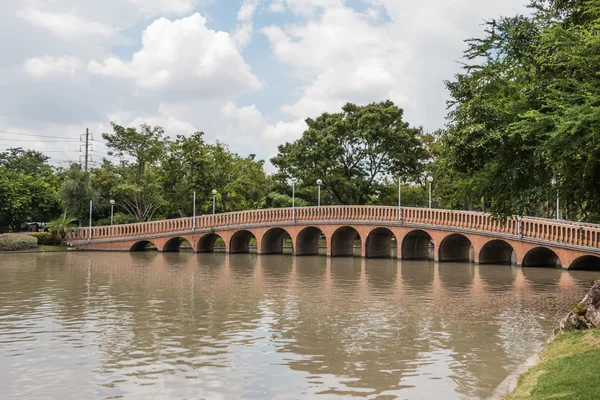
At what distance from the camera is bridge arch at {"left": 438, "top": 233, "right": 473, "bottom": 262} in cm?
3547

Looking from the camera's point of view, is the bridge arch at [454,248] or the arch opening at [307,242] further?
the arch opening at [307,242]

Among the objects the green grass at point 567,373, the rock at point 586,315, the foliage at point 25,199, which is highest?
the foliage at point 25,199

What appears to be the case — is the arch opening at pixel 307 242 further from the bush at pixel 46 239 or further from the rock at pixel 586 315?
the rock at pixel 586 315

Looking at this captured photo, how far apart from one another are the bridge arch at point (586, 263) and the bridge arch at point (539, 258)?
2042 millimetres

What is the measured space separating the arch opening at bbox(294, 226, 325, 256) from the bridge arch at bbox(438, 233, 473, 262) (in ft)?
30.7

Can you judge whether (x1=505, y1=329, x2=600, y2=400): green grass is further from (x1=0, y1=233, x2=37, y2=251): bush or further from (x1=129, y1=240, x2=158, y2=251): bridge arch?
(x1=129, y1=240, x2=158, y2=251): bridge arch

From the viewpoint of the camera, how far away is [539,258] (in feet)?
107

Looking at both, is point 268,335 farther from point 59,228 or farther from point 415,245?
point 59,228

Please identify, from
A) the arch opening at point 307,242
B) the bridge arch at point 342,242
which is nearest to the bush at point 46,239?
the arch opening at point 307,242

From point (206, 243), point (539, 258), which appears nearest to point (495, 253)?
point (539, 258)

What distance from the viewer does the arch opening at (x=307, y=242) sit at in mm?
41188

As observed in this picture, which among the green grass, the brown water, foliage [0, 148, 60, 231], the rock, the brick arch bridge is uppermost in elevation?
foliage [0, 148, 60, 231]

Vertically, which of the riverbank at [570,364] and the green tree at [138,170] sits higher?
the green tree at [138,170]

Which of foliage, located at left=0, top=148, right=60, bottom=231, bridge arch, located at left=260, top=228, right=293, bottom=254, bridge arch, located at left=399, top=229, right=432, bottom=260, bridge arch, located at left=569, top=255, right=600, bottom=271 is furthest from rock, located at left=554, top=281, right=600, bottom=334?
foliage, located at left=0, top=148, right=60, bottom=231
